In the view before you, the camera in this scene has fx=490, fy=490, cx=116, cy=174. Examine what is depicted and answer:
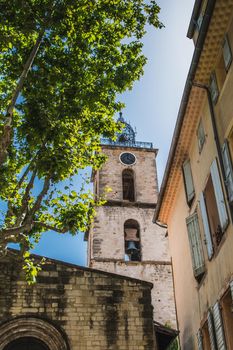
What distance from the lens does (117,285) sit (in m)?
14.6

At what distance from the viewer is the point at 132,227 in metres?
31.6

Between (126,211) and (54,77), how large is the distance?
811 inches

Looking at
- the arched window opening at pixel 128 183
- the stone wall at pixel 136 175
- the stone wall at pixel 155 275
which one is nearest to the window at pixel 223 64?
the stone wall at pixel 155 275

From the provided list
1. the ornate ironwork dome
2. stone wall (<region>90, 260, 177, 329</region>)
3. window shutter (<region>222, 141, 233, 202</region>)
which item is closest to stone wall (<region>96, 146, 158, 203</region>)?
the ornate ironwork dome

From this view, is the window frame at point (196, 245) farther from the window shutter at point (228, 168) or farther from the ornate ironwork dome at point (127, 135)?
the ornate ironwork dome at point (127, 135)

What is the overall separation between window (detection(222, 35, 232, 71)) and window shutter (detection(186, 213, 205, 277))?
13.3 ft

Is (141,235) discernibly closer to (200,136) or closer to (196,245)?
(196,245)

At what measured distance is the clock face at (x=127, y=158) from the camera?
34406 millimetres

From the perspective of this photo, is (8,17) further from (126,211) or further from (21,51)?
(126,211)

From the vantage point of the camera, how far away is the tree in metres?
10.8

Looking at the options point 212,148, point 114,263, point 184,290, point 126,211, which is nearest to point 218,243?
point 212,148

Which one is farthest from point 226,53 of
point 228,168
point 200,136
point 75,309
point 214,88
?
point 75,309

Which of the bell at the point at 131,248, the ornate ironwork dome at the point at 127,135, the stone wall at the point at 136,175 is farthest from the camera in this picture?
the ornate ironwork dome at the point at 127,135

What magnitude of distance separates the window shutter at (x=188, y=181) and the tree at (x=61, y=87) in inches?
89.2
